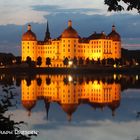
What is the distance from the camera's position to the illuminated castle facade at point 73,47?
7612 cm

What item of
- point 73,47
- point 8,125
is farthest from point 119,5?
point 73,47

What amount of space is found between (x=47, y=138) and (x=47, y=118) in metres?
4.23

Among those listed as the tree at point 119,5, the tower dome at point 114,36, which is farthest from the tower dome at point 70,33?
the tree at point 119,5

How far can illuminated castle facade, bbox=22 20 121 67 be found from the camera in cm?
7612

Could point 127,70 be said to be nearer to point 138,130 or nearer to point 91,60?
point 91,60

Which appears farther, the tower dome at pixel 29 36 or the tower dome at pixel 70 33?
the tower dome at pixel 29 36

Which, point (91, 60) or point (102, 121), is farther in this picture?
point (91, 60)

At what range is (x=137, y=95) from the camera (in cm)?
2336

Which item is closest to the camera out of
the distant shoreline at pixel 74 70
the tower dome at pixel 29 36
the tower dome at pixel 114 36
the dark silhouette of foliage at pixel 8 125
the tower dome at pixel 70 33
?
the dark silhouette of foliage at pixel 8 125

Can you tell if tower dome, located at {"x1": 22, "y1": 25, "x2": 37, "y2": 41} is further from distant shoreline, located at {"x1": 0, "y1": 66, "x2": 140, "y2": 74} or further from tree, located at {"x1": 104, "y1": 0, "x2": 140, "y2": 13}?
tree, located at {"x1": 104, "y1": 0, "x2": 140, "y2": 13}

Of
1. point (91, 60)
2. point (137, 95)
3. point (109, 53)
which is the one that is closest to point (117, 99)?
point (137, 95)

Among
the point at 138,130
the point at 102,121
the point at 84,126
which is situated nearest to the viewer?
the point at 138,130

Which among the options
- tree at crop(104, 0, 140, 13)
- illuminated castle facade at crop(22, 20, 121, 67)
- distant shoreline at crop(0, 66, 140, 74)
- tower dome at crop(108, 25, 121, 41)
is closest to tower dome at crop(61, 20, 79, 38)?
illuminated castle facade at crop(22, 20, 121, 67)

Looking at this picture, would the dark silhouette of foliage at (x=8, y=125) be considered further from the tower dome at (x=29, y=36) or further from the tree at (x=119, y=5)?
the tower dome at (x=29, y=36)
